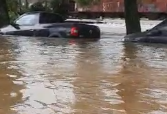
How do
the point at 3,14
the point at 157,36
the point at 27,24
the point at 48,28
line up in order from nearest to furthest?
the point at 157,36
the point at 48,28
the point at 27,24
the point at 3,14

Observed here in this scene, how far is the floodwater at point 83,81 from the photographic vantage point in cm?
674

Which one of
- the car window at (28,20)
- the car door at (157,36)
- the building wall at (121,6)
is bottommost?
the building wall at (121,6)

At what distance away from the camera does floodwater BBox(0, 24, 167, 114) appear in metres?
6.74

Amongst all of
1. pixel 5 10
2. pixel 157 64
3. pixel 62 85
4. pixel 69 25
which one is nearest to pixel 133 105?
pixel 62 85

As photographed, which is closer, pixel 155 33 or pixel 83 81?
pixel 83 81

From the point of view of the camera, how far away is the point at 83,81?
866 cm

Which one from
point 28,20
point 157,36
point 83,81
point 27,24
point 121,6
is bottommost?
point 121,6

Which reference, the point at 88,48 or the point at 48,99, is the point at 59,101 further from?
the point at 88,48

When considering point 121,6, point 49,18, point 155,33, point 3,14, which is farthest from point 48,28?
point 121,6

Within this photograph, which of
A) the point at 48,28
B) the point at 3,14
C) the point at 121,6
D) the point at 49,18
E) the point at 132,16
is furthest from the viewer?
the point at 121,6

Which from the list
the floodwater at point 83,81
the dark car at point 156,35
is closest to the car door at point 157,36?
the dark car at point 156,35

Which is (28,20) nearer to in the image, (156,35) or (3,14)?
(156,35)

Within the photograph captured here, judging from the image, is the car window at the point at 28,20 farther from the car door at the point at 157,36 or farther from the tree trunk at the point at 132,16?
the car door at the point at 157,36

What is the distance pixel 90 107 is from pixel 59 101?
0.55 meters
